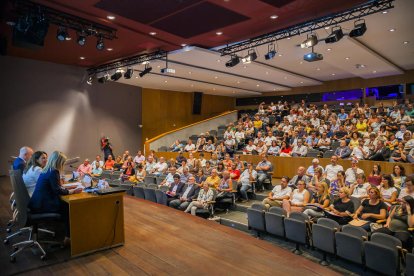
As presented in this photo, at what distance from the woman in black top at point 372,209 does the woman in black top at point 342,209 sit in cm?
12

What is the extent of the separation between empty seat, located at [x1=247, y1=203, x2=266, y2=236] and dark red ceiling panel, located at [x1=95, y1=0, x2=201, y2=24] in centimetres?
378

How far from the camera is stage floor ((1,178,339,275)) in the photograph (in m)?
3.02

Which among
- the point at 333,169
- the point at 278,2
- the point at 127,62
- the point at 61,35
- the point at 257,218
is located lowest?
the point at 257,218

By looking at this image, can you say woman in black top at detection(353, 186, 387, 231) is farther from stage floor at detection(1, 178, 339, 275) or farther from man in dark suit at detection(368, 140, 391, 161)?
man in dark suit at detection(368, 140, 391, 161)

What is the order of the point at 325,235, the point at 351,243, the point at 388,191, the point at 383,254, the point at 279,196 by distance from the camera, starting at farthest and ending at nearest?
the point at 279,196
the point at 388,191
the point at 325,235
the point at 351,243
the point at 383,254

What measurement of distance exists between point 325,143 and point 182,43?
4906 millimetres

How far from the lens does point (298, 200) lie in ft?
18.8

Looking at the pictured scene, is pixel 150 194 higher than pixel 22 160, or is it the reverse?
pixel 22 160

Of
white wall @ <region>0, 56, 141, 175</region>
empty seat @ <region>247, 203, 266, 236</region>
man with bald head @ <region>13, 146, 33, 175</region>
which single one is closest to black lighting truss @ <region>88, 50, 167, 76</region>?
white wall @ <region>0, 56, 141, 175</region>

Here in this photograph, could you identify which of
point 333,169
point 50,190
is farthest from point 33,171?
point 333,169

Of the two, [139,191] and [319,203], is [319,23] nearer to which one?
[319,203]

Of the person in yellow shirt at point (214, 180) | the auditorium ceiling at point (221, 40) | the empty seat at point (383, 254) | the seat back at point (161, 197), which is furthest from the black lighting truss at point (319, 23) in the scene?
the seat back at point (161, 197)

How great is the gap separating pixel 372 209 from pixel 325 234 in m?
1.00

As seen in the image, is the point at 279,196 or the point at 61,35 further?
the point at 61,35
